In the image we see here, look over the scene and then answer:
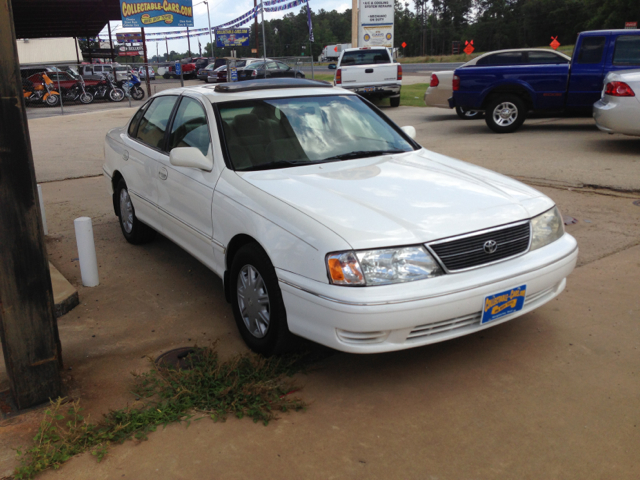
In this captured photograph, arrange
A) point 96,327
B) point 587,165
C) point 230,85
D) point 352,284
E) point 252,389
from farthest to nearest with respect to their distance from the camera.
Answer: point 587,165, point 230,85, point 96,327, point 252,389, point 352,284

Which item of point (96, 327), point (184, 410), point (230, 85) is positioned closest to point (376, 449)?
point (184, 410)

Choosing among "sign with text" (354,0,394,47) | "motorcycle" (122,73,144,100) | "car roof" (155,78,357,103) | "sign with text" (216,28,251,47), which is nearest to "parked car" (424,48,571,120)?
"car roof" (155,78,357,103)

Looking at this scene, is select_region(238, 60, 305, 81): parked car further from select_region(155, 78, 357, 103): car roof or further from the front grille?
the front grille

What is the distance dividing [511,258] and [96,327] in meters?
2.85

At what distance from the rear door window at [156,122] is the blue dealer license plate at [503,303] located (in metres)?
3.04

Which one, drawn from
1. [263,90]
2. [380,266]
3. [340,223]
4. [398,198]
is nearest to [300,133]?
[263,90]

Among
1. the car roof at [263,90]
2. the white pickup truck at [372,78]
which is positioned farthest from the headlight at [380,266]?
the white pickup truck at [372,78]

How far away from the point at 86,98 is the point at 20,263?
2430cm

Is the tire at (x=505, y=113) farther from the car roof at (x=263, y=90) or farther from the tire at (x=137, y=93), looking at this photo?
the tire at (x=137, y=93)

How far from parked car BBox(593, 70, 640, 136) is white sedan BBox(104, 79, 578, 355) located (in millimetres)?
5554

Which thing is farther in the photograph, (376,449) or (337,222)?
(337,222)

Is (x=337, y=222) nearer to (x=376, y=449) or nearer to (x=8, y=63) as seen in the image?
(x=376, y=449)

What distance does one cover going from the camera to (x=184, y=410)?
3043mm

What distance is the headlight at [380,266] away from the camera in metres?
2.92
